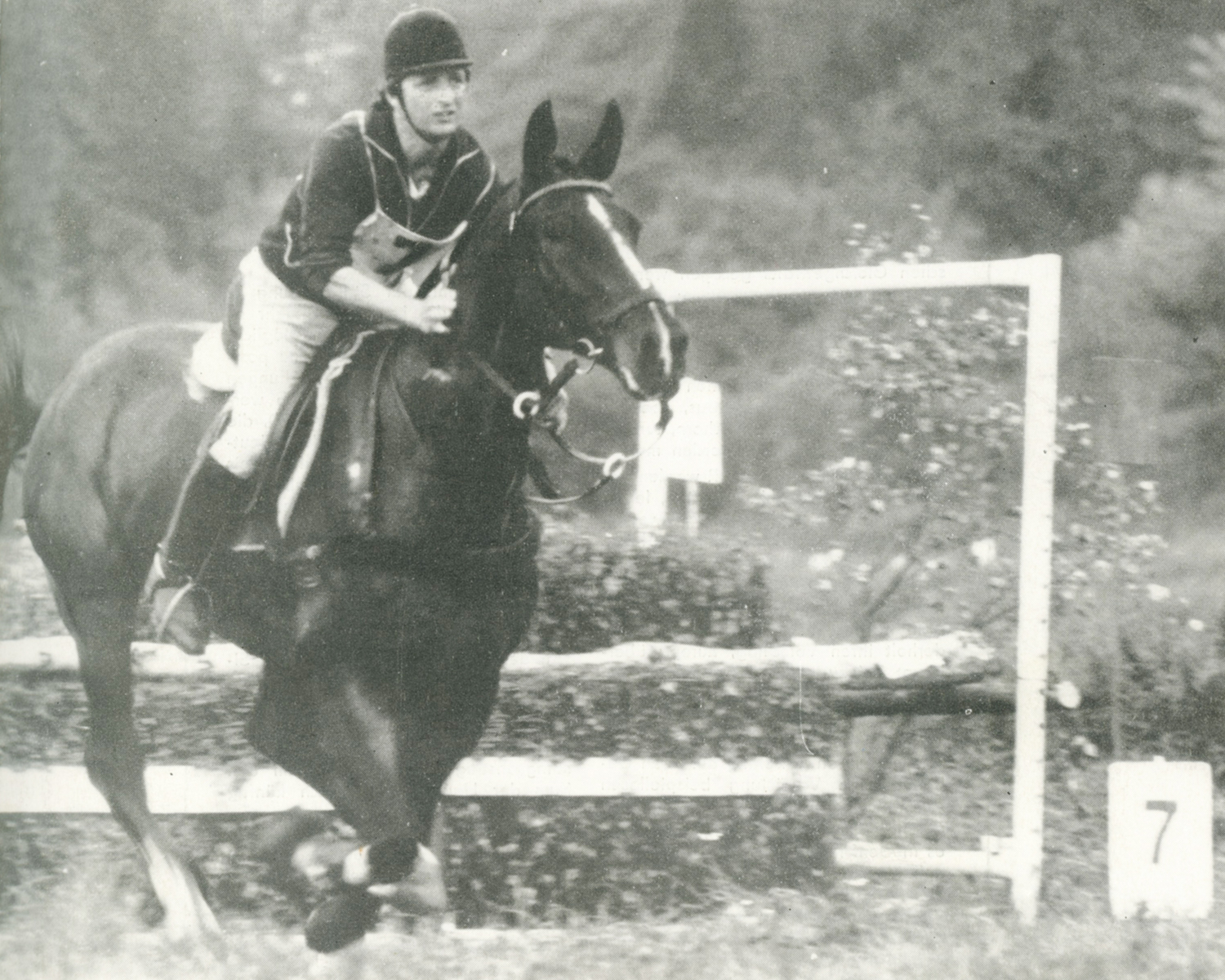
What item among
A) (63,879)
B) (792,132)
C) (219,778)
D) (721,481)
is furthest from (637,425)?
(63,879)

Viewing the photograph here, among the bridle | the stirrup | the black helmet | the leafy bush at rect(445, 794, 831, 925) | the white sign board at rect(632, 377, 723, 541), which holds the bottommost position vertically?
the leafy bush at rect(445, 794, 831, 925)

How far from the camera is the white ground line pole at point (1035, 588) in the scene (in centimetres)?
391

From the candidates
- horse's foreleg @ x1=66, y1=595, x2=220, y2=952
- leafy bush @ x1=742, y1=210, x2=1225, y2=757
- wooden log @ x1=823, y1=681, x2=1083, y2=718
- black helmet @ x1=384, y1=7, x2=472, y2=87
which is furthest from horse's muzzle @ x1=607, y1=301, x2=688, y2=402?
horse's foreleg @ x1=66, y1=595, x2=220, y2=952

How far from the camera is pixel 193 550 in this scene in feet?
12.0

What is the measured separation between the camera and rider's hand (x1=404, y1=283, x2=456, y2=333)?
3229 mm

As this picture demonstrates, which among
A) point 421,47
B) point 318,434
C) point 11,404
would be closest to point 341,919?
point 318,434

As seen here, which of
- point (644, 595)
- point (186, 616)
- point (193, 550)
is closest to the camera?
point (193, 550)

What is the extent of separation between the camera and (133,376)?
4.11 metres

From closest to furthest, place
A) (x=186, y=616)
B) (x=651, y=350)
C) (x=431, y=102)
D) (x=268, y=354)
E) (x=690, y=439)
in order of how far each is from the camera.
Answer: (x=651, y=350), (x=431, y=102), (x=268, y=354), (x=186, y=616), (x=690, y=439)

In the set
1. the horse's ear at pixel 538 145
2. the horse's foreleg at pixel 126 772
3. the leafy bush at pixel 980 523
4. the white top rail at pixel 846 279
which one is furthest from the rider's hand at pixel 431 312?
the horse's foreleg at pixel 126 772

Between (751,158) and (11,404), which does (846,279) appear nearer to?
(751,158)

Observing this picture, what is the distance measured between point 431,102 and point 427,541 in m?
1.10

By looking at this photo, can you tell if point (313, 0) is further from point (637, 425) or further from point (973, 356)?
point (973, 356)

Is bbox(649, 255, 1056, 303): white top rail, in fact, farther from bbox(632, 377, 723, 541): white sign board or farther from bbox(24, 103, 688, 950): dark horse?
bbox(24, 103, 688, 950): dark horse
